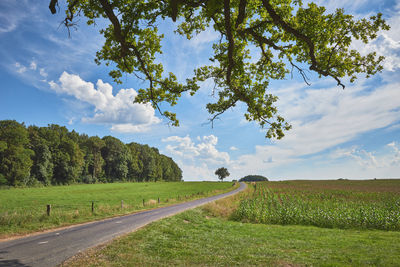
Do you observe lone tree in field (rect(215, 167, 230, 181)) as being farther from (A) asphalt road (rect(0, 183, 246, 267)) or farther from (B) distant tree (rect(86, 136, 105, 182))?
(A) asphalt road (rect(0, 183, 246, 267))

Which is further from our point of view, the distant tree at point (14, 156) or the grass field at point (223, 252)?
the distant tree at point (14, 156)

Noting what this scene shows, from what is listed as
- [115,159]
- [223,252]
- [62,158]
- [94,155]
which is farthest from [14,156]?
[223,252]

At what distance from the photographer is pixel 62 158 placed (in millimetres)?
74438

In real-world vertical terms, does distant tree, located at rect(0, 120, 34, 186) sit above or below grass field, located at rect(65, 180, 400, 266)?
above

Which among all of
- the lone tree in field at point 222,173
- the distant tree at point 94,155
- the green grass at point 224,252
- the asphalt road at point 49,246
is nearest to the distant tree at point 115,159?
the distant tree at point 94,155

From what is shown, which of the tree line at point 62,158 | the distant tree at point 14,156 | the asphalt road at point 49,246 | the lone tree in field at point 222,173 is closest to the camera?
the asphalt road at point 49,246

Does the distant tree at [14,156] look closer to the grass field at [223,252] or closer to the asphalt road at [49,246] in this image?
the asphalt road at [49,246]

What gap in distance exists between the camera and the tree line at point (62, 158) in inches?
2304

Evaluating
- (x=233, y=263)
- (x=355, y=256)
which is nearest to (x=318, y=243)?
(x=355, y=256)

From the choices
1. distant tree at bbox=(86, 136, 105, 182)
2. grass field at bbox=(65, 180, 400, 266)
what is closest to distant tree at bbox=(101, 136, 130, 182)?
distant tree at bbox=(86, 136, 105, 182)

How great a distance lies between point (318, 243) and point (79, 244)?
38.2 feet

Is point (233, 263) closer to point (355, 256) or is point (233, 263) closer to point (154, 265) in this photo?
point (154, 265)

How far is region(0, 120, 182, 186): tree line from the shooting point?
58.5m

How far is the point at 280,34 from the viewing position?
9.84m
